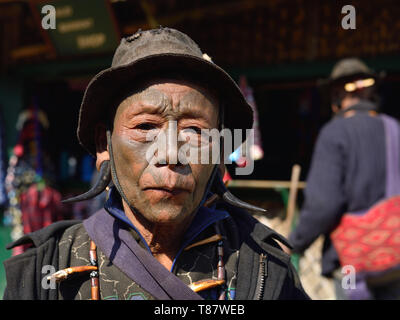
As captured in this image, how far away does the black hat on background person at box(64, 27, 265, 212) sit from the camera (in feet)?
5.38

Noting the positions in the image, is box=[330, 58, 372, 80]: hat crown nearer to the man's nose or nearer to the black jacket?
the black jacket

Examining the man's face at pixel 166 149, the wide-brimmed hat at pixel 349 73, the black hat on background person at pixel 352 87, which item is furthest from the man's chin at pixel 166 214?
the wide-brimmed hat at pixel 349 73

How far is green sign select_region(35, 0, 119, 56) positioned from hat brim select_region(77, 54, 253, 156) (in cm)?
347

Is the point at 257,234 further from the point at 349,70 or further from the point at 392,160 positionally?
the point at 349,70

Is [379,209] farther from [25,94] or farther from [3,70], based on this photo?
[3,70]

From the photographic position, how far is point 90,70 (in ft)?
18.2

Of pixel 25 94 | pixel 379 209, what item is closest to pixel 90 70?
pixel 25 94

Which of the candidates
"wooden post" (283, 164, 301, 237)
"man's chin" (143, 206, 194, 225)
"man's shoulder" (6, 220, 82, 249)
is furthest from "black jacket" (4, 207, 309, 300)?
"wooden post" (283, 164, 301, 237)

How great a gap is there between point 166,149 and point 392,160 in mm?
2173

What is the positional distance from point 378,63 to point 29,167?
15.8ft

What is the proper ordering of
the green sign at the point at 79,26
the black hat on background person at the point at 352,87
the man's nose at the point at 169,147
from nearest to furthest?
the man's nose at the point at 169,147
the black hat on background person at the point at 352,87
the green sign at the point at 79,26

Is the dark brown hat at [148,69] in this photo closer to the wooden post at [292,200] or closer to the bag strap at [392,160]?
the bag strap at [392,160]

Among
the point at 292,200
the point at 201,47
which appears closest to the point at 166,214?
the point at 292,200

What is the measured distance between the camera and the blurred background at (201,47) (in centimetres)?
490
